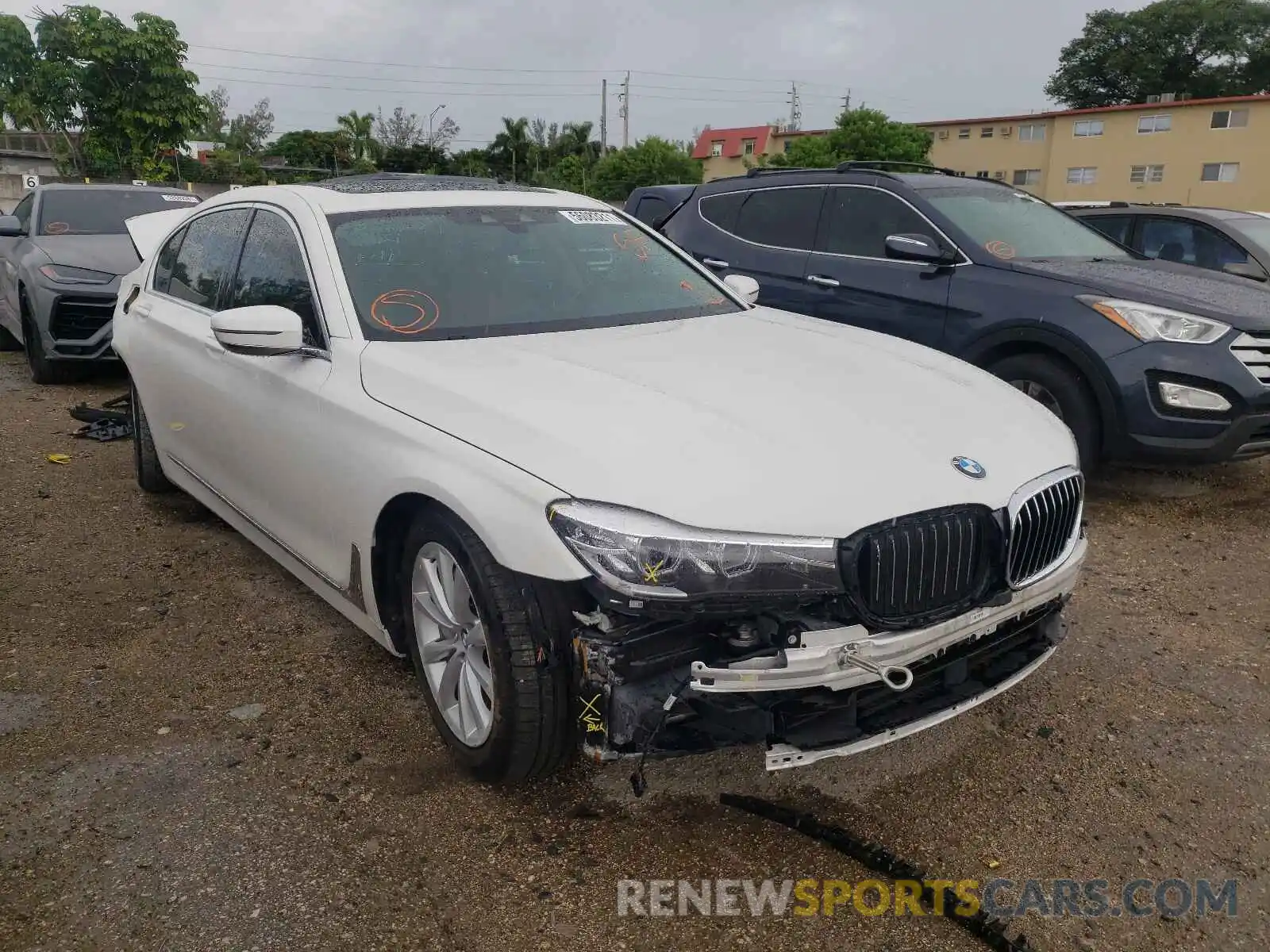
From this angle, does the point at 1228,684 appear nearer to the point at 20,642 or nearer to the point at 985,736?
the point at 985,736

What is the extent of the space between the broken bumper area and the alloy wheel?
1.20ft

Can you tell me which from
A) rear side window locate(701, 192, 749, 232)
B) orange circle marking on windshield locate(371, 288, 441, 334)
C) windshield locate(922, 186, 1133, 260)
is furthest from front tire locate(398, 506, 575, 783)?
rear side window locate(701, 192, 749, 232)

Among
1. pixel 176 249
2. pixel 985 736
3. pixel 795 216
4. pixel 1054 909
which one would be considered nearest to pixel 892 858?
pixel 1054 909

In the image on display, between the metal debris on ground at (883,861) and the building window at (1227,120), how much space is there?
154ft

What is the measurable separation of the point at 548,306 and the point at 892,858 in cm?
203

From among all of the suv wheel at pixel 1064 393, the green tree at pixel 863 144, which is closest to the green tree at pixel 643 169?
the green tree at pixel 863 144

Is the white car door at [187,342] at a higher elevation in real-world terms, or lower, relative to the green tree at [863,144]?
lower

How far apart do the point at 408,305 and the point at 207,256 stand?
158 cm

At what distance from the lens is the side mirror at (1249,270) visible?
712 centimetres

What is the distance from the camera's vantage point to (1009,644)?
265 cm

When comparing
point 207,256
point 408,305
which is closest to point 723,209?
point 207,256

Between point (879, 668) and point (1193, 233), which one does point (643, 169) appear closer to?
point (1193, 233)

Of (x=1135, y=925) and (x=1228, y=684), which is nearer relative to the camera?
(x=1135, y=925)

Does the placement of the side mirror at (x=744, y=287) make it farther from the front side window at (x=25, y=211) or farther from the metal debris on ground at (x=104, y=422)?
the front side window at (x=25, y=211)
